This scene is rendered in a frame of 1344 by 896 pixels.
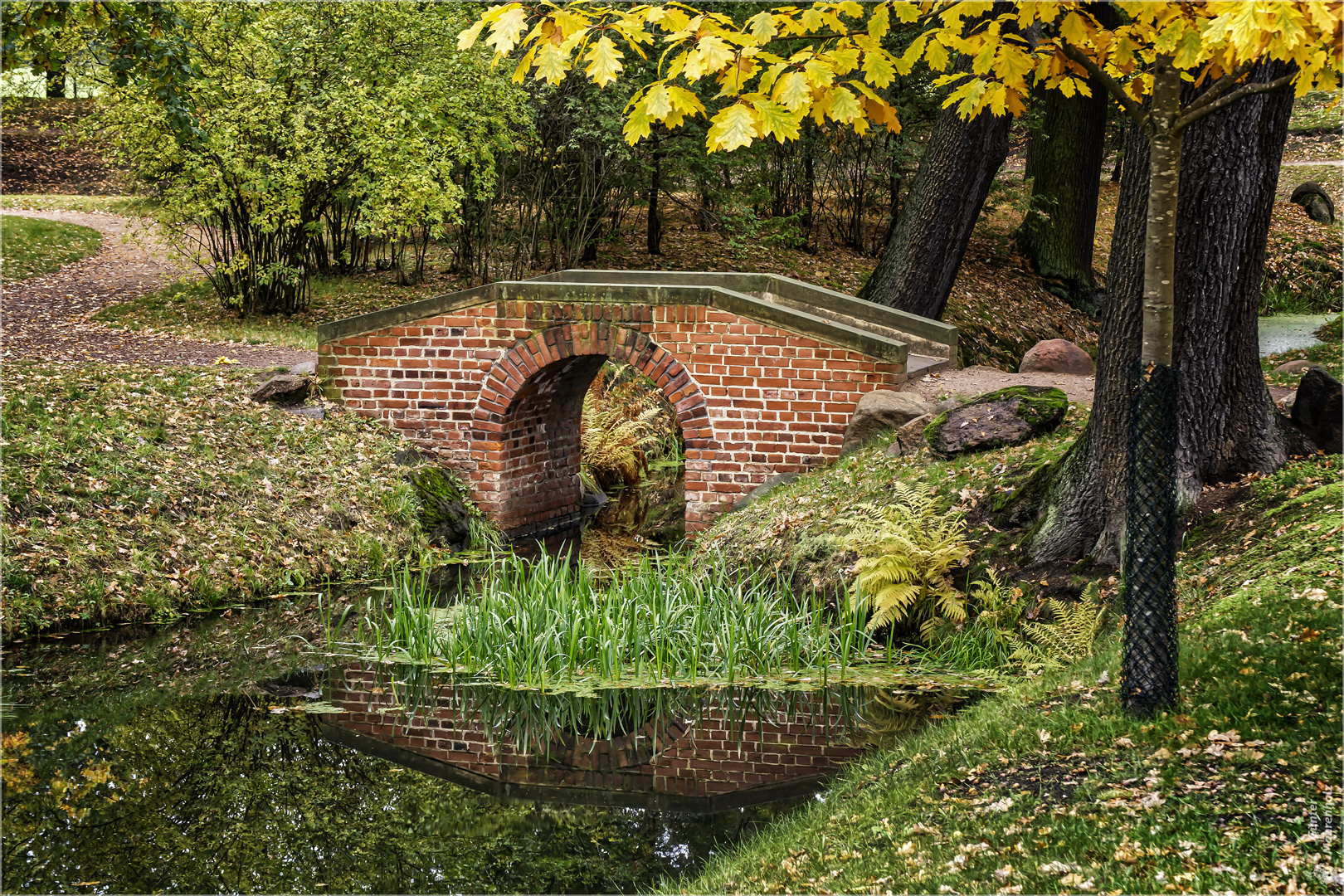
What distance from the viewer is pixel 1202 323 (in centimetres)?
710

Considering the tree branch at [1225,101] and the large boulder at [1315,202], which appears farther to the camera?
the large boulder at [1315,202]

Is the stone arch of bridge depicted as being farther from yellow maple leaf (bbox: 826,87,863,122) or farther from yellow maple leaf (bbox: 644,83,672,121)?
yellow maple leaf (bbox: 644,83,672,121)

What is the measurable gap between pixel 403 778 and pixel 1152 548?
4293mm

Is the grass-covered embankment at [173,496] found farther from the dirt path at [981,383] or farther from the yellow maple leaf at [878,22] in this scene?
the yellow maple leaf at [878,22]

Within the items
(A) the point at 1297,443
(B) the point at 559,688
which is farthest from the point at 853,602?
(A) the point at 1297,443

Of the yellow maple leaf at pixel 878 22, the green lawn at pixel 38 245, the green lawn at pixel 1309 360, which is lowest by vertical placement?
the green lawn at pixel 1309 360

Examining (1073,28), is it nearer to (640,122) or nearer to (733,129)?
(733,129)

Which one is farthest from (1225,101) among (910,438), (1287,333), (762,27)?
(1287,333)

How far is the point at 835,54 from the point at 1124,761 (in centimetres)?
319

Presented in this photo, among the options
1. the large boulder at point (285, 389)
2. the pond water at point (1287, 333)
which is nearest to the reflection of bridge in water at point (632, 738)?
the large boulder at point (285, 389)

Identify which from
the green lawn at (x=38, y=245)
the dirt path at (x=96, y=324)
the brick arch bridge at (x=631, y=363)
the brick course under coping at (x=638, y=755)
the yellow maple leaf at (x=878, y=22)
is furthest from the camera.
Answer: the green lawn at (x=38, y=245)

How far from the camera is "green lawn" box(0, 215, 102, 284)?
21.4 metres

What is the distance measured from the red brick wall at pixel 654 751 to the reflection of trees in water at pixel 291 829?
35cm

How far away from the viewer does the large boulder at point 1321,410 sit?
7.53 m
